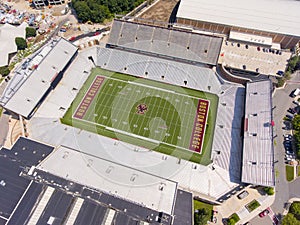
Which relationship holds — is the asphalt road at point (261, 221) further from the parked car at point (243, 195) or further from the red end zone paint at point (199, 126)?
the red end zone paint at point (199, 126)

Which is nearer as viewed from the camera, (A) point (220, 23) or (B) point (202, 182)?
(B) point (202, 182)

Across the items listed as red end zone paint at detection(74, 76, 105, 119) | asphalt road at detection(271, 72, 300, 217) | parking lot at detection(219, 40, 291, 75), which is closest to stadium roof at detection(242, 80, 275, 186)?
asphalt road at detection(271, 72, 300, 217)

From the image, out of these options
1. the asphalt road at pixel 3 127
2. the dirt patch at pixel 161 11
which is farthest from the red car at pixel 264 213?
the dirt patch at pixel 161 11

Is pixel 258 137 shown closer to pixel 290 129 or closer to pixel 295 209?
pixel 290 129

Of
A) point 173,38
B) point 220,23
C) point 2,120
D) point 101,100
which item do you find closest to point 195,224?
point 101,100

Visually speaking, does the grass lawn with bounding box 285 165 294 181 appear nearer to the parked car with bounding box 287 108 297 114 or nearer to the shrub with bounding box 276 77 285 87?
the parked car with bounding box 287 108 297 114

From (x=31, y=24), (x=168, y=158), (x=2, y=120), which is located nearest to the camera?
(x=168, y=158)

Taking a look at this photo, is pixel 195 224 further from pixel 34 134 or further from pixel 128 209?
pixel 34 134
